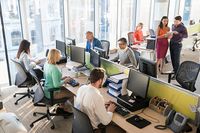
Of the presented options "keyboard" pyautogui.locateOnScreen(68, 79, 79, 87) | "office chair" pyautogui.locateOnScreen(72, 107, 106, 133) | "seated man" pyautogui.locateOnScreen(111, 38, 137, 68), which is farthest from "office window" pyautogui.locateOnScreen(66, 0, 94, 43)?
"office chair" pyautogui.locateOnScreen(72, 107, 106, 133)

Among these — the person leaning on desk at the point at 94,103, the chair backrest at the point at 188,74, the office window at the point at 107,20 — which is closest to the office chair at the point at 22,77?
the person leaning on desk at the point at 94,103

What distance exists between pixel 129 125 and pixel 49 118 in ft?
6.13

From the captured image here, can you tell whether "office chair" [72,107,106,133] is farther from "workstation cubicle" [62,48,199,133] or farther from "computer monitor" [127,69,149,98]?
"computer monitor" [127,69,149,98]

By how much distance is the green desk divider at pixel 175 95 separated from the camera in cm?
239

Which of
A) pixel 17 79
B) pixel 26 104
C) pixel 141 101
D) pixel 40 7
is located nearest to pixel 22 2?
pixel 40 7

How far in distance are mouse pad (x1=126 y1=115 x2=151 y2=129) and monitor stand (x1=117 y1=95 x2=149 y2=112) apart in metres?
0.18

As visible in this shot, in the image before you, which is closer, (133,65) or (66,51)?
(133,65)

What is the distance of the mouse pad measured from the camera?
94.0 inches

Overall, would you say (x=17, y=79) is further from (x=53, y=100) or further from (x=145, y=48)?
(x=145, y=48)

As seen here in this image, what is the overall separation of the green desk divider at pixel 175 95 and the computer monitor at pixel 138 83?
0.20m

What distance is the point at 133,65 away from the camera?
13.9 ft

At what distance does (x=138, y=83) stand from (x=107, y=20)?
16.4 feet

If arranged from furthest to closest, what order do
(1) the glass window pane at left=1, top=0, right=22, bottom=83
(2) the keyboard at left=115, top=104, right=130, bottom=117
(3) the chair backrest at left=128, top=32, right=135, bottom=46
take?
(3) the chair backrest at left=128, top=32, right=135, bottom=46, (1) the glass window pane at left=1, top=0, right=22, bottom=83, (2) the keyboard at left=115, top=104, right=130, bottom=117

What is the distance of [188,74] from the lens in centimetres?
383
